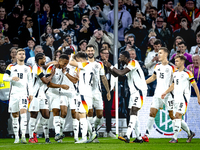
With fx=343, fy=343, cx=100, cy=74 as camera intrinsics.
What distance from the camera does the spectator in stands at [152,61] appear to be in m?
11.2

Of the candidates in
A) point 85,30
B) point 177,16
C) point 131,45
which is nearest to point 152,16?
point 177,16

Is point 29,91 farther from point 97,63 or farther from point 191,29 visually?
point 191,29

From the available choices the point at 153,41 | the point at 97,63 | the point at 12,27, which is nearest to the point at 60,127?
the point at 97,63

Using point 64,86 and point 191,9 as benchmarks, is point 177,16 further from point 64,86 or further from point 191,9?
point 64,86

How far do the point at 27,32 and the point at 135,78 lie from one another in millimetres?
6150

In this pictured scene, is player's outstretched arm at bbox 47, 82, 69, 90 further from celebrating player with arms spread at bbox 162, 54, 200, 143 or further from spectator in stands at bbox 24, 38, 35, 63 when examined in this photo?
spectator in stands at bbox 24, 38, 35, 63

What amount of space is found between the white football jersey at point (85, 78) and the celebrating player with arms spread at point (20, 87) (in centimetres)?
136

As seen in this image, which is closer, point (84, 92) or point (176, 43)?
point (84, 92)

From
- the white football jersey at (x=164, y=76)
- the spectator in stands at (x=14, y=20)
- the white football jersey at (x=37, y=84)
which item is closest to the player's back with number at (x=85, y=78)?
the white football jersey at (x=37, y=84)

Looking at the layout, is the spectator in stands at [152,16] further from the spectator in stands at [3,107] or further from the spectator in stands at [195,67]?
the spectator in stands at [3,107]

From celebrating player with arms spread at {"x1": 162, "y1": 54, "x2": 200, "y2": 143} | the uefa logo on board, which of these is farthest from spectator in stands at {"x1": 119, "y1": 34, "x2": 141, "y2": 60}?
celebrating player with arms spread at {"x1": 162, "y1": 54, "x2": 200, "y2": 143}

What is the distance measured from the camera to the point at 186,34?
12289 mm

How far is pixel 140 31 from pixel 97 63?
13.9ft

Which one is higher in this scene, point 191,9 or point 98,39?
point 191,9
